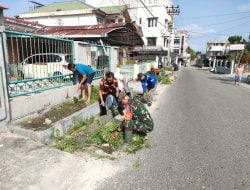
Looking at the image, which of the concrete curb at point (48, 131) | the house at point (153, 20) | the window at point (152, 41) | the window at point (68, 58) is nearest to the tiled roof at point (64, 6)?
the house at point (153, 20)

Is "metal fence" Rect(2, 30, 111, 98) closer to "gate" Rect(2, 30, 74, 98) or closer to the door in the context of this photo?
"gate" Rect(2, 30, 74, 98)

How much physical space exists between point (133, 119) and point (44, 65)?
9.83 feet

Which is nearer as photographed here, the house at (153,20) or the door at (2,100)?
the door at (2,100)

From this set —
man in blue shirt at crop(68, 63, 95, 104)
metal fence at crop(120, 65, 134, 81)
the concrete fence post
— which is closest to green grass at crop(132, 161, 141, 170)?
the concrete fence post

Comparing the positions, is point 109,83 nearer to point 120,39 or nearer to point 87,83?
point 87,83

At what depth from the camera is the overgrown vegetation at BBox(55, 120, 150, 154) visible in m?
3.80

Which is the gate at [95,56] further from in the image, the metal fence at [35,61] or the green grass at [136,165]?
the green grass at [136,165]

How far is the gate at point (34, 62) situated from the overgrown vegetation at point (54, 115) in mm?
609

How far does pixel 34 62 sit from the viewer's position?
196 inches

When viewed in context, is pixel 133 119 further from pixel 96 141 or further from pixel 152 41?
pixel 152 41

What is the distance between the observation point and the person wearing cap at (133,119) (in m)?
3.94

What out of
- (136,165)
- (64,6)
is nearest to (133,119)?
(136,165)

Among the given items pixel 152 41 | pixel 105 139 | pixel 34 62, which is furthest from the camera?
pixel 152 41

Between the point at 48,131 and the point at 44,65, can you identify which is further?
the point at 44,65
